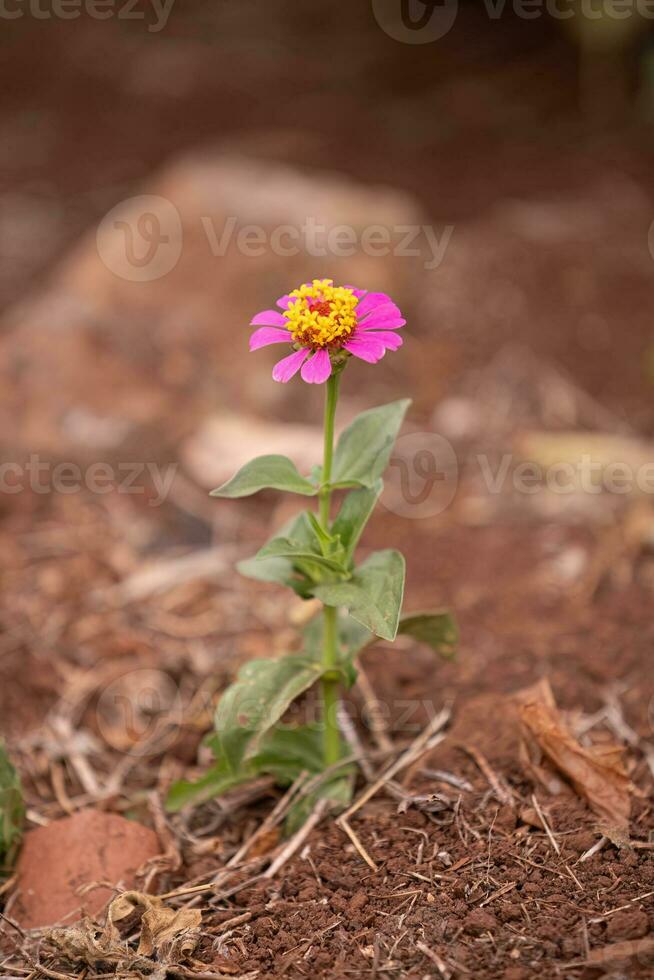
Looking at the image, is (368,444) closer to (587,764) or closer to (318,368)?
(318,368)

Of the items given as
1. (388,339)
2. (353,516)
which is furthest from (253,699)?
(388,339)

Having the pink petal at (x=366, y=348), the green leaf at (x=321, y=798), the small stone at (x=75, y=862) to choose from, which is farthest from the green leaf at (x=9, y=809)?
the pink petal at (x=366, y=348)

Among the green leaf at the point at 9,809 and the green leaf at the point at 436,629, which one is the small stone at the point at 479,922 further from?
the green leaf at the point at 9,809

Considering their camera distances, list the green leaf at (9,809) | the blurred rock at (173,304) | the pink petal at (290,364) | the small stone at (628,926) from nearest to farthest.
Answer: the small stone at (628,926) < the pink petal at (290,364) < the green leaf at (9,809) < the blurred rock at (173,304)

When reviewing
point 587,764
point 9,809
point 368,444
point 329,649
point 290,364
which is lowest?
point 9,809

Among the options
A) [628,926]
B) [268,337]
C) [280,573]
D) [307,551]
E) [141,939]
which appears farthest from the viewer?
[280,573]

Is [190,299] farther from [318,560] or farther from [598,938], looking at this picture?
[598,938]

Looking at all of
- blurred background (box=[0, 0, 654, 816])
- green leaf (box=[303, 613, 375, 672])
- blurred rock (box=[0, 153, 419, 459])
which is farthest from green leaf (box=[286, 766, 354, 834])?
blurred rock (box=[0, 153, 419, 459])

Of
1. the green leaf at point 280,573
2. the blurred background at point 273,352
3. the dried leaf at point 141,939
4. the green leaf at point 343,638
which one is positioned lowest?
the blurred background at point 273,352
